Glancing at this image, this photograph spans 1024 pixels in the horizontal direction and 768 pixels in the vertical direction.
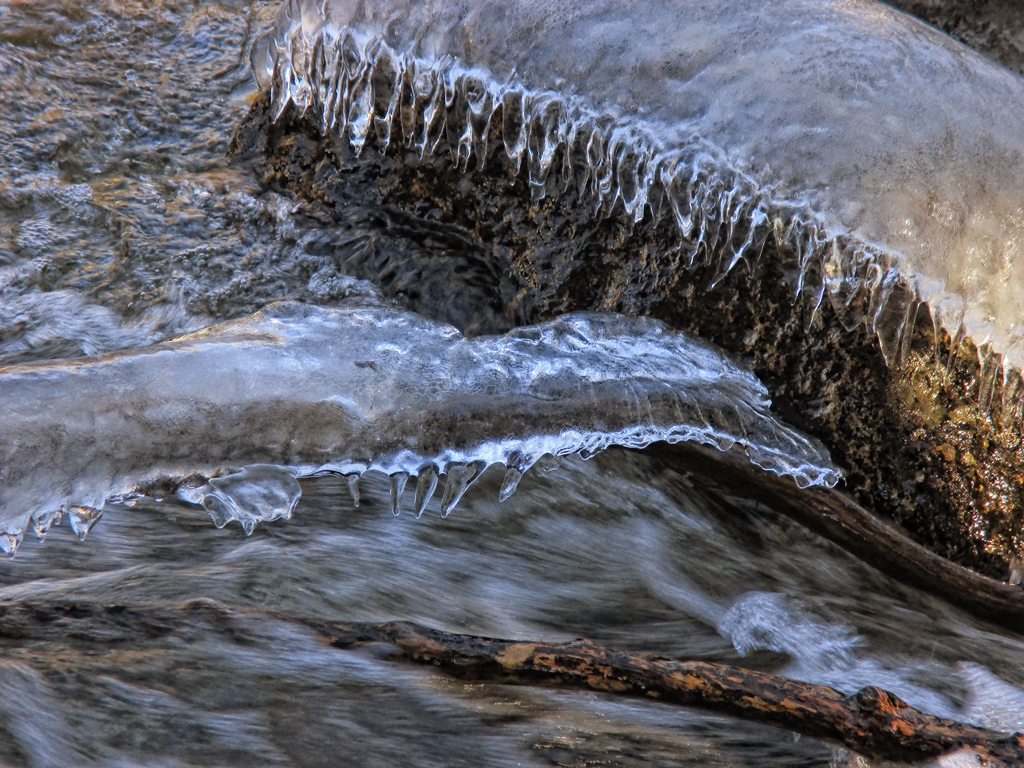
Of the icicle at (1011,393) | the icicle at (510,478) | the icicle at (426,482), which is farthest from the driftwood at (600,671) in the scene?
the icicle at (1011,393)

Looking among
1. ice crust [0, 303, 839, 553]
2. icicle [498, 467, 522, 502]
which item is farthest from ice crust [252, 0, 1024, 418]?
icicle [498, 467, 522, 502]

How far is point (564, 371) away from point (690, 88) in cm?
83

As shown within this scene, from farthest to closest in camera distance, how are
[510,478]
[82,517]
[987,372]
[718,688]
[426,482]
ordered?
[987,372] < [510,478] < [426,482] < [82,517] < [718,688]

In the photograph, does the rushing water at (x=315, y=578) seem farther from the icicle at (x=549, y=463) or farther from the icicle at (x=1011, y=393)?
the icicle at (x=1011, y=393)

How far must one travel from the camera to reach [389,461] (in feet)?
6.59

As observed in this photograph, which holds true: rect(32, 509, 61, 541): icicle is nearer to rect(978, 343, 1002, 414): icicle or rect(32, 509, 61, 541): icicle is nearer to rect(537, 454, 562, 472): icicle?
rect(537, 454, 562, 472): icicle

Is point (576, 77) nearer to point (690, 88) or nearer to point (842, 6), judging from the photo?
point (690, 88)

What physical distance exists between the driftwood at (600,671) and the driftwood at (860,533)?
1.06 meters

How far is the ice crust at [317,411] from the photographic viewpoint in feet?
5.70

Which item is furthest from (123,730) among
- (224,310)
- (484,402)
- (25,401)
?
(224,310)

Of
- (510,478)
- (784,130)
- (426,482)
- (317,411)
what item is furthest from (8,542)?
(784,130)

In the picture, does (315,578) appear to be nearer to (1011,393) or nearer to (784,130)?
(784,130)

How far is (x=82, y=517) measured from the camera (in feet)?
5.78

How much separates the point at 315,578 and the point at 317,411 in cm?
46
